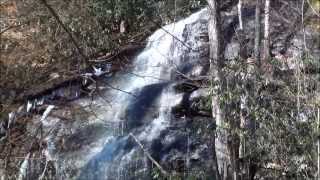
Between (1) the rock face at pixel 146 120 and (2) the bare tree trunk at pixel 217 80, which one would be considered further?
(1) the rock face at pixel 146 120

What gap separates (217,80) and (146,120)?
4806 millimetres

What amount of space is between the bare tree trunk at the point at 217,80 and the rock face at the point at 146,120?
1766 mm

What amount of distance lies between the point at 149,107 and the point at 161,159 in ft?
5.63

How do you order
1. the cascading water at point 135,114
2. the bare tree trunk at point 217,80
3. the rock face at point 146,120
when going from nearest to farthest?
the bare tree trunk at point 217,80 < the rock face at point 146,120 < the cascading water at point 135,114

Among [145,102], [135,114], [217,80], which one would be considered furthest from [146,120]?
[217,80]

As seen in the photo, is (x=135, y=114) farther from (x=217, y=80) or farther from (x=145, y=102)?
(x=217, y=80)

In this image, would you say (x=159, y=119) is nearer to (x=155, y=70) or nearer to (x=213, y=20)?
(x=155, y=70)

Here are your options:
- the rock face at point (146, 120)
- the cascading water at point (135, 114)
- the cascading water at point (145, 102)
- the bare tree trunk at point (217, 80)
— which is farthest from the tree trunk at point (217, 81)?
the cascading water at point (145, 102)

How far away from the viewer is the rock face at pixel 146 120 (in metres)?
11.3

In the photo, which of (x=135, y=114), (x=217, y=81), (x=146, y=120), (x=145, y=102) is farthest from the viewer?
(x=145, y=102)

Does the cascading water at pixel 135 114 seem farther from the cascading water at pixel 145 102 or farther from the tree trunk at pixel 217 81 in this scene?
the tree trunk at pixel 217 81

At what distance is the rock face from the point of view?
37.2 feet

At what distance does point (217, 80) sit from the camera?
7922 mm

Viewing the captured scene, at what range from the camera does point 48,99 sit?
1388 centimetres
